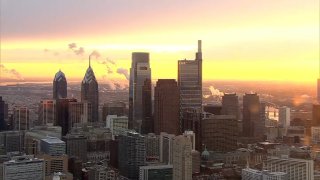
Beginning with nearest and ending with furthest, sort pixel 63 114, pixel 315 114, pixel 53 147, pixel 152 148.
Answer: pixel 53 147, pixel 152 148, pixel 315 114, pixel 63 114

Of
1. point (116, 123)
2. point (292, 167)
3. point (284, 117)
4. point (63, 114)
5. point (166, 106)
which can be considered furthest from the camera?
point (63, 114)

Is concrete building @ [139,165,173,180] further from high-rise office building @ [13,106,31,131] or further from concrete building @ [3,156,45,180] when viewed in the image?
high-rise office building @ [13,106,31,131]

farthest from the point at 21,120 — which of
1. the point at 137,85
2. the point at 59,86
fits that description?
the point at 137,85

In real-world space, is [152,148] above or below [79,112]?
below

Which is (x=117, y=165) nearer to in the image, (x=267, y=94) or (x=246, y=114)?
(x=267, y=94)

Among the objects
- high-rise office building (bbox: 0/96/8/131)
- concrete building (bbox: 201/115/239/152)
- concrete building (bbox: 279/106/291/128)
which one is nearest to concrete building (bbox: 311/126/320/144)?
concrete building (bbox: 279/106/291/128)

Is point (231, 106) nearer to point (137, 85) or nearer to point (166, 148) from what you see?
point (137, 85)

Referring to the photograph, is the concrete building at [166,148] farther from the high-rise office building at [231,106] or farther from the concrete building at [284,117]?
the concrete building at [284,117]
